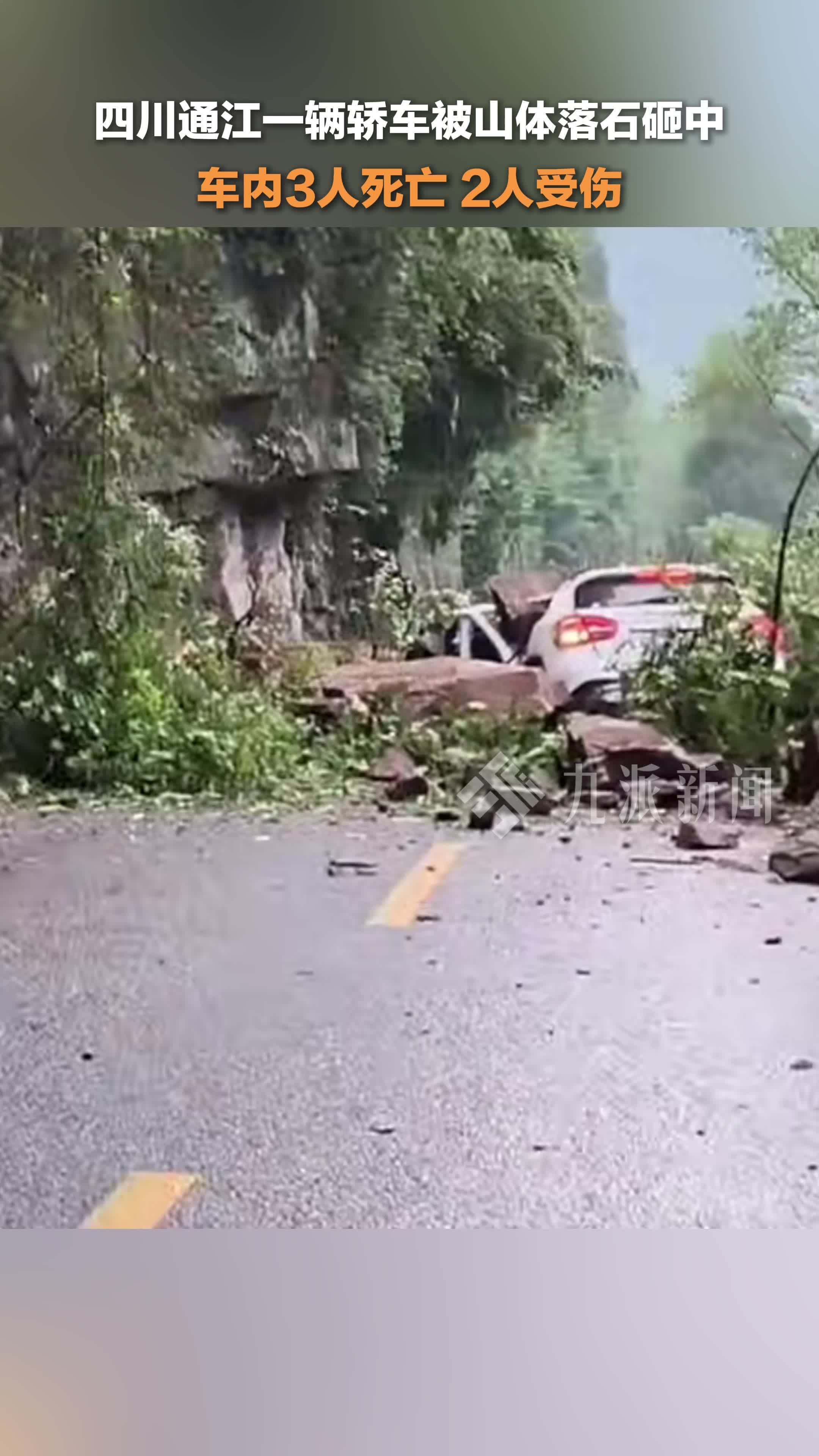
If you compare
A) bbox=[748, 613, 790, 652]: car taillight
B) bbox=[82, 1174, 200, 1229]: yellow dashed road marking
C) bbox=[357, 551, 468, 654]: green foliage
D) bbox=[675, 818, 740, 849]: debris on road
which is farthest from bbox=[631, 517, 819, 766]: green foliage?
bbox=[82, 1174, 200, 1229]: yellow dashed road marking

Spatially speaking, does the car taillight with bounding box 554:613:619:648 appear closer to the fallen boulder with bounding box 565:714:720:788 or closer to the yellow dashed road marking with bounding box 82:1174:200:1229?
the fallen boulder with bounding box 565:714:720:788

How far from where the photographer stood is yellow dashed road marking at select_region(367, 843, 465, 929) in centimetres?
268

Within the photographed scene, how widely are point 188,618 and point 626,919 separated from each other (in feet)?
2.65

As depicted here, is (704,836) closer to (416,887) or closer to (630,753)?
(630,753)

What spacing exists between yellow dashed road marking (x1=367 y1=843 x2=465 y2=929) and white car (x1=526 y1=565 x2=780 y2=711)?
0.29 m

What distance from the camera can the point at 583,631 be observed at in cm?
269

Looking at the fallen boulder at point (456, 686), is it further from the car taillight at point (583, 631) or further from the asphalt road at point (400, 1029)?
the asphalt road at point (400, 1029)

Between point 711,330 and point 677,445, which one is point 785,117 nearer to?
point 711,330

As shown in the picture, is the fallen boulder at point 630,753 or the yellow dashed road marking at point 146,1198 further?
the fallen boulder at point 630,753

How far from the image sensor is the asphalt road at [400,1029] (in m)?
2.51

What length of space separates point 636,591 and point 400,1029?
737 mm

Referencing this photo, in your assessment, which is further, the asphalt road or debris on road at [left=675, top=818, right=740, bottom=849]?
debris on road at [left=675, top=818, right=740, bottom=849]

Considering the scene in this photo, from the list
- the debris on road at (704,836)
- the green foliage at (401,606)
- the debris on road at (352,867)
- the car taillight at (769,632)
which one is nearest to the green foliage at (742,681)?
the car taillight at (769,632)

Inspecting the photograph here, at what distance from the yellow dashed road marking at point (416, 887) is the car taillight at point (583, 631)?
1.16 ft
